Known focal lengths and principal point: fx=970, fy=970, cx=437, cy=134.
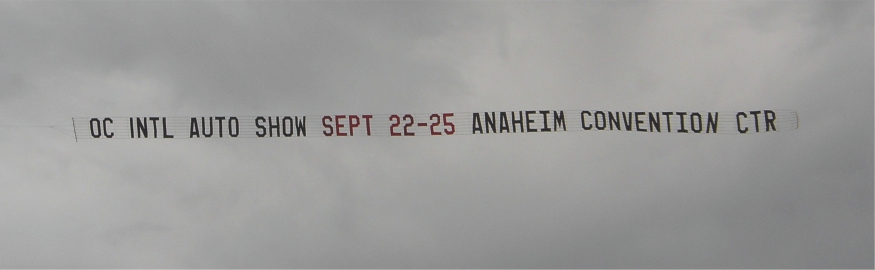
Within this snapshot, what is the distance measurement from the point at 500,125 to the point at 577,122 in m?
6.29

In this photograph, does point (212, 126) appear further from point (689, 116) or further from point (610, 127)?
point (689, 116)

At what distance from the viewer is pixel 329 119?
7950cm

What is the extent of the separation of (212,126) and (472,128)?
21113 millimetres

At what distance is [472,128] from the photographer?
8006 cm

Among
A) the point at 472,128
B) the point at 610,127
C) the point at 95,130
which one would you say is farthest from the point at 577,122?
the point at 95,130

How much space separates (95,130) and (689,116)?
1935 inches

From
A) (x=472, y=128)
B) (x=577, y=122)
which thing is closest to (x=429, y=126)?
(x=472, y=128)

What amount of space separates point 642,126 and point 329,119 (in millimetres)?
26358

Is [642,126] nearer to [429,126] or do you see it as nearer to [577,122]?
[577,122]

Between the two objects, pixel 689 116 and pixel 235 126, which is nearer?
pixel 235 126

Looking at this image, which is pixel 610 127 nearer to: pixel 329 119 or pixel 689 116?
pixel 689 116

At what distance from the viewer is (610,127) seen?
7912 cm

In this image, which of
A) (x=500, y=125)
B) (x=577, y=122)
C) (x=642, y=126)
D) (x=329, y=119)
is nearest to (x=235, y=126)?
(x=329, y=119)

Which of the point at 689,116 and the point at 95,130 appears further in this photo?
the point at 689,116
